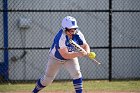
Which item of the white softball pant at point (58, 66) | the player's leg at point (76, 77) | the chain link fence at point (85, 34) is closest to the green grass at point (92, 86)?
the chain link fence at point (85, 34)

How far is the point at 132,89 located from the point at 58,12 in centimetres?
288

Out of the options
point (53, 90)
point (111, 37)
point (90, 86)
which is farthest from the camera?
point (111, 37)

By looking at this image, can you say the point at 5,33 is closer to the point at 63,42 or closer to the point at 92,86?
the point at 92,86

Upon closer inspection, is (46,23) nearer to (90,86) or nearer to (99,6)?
(99,6)

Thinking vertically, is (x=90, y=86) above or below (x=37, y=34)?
below

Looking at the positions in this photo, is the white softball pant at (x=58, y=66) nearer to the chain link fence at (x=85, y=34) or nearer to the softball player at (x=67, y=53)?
the softball player at (x=67, y=53)

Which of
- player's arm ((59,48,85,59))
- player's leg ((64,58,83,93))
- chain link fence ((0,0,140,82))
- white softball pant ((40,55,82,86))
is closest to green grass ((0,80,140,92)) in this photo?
chain link fence ((0,0,140,82))

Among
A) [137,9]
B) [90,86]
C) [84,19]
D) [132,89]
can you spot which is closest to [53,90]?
[90,86]

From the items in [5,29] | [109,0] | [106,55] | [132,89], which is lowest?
[132,89]

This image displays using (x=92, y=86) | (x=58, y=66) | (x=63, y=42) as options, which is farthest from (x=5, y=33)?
(x=63, y=42)

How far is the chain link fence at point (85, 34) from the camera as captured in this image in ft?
35.0

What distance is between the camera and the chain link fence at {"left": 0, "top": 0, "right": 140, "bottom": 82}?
10.7 m

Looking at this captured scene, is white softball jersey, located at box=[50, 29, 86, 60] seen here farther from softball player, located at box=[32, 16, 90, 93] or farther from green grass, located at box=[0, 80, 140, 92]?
green grass, located at box=[0, 80, 140, 92]

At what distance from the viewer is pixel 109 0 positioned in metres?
10.4
